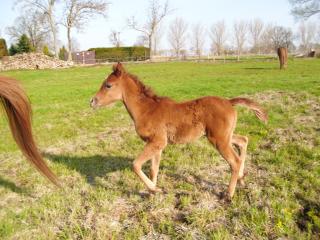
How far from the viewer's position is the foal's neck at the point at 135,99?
493 cm

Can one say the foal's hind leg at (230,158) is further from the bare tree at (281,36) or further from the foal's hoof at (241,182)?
the bare tree at (281,36)

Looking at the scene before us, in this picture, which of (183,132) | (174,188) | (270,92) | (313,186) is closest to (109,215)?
(174,188)

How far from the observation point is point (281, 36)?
93.8m

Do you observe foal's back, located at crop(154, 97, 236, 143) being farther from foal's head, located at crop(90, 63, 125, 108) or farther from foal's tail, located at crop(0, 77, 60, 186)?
foal's tail, located at crop(0, 77, 60, 186)

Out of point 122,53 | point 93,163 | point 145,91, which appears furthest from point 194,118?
point 122,53

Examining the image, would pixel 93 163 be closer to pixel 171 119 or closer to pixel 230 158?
pixel 171 119

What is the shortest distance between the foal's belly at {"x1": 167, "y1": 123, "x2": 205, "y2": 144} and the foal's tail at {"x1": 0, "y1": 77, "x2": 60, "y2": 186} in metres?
1.88

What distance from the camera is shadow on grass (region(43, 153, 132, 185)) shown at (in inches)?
229

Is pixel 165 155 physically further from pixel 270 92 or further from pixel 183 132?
pixel 270 92

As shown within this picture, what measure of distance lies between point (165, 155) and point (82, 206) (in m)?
2.29

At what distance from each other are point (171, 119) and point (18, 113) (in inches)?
82.4

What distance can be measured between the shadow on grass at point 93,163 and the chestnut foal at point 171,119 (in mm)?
1219

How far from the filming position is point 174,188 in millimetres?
4988

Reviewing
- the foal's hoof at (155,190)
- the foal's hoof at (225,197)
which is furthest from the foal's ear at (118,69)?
the foal's hoof at (225,197)
